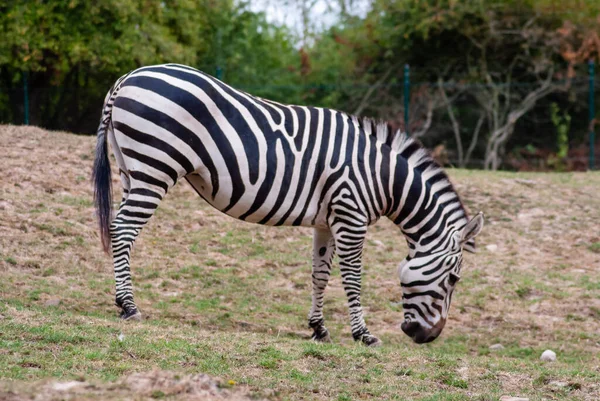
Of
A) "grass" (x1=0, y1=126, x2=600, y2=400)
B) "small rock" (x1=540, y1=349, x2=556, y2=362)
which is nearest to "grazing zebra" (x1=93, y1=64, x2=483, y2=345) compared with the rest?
"grass" (x1=0, y1=126, x2=600, y2=400)

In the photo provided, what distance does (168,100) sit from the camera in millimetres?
7008

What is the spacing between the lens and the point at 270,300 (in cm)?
927

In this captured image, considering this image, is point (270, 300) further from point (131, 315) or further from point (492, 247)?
point (492, 247)

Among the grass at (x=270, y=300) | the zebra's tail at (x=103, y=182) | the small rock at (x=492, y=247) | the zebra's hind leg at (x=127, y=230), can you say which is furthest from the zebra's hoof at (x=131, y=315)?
the small rock at (x=492, y=247)

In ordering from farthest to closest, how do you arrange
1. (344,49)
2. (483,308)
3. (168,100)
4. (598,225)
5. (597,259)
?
1. (344,49)
2. (598,225)
3. (597,259)
4. (483,308)
5. (168,100)

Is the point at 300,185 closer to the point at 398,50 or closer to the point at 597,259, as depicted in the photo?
the point at 597,259

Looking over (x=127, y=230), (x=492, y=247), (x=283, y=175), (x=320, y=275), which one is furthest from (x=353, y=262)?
(x=492, y=247)

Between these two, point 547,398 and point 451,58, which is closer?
point 547,398

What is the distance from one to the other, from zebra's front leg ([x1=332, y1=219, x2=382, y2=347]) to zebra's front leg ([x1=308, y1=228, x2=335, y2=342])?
0.30m

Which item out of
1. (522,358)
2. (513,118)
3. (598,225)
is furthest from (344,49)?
(522,358)

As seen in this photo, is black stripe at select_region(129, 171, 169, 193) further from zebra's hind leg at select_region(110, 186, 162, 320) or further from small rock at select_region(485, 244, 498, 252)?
small rock at select_region(485, 244, 498, 252)

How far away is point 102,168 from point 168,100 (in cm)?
98

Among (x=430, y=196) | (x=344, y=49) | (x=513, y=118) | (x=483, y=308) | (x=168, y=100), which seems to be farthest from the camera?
(x=344, y=49)

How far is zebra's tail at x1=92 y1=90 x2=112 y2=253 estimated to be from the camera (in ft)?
24.0
